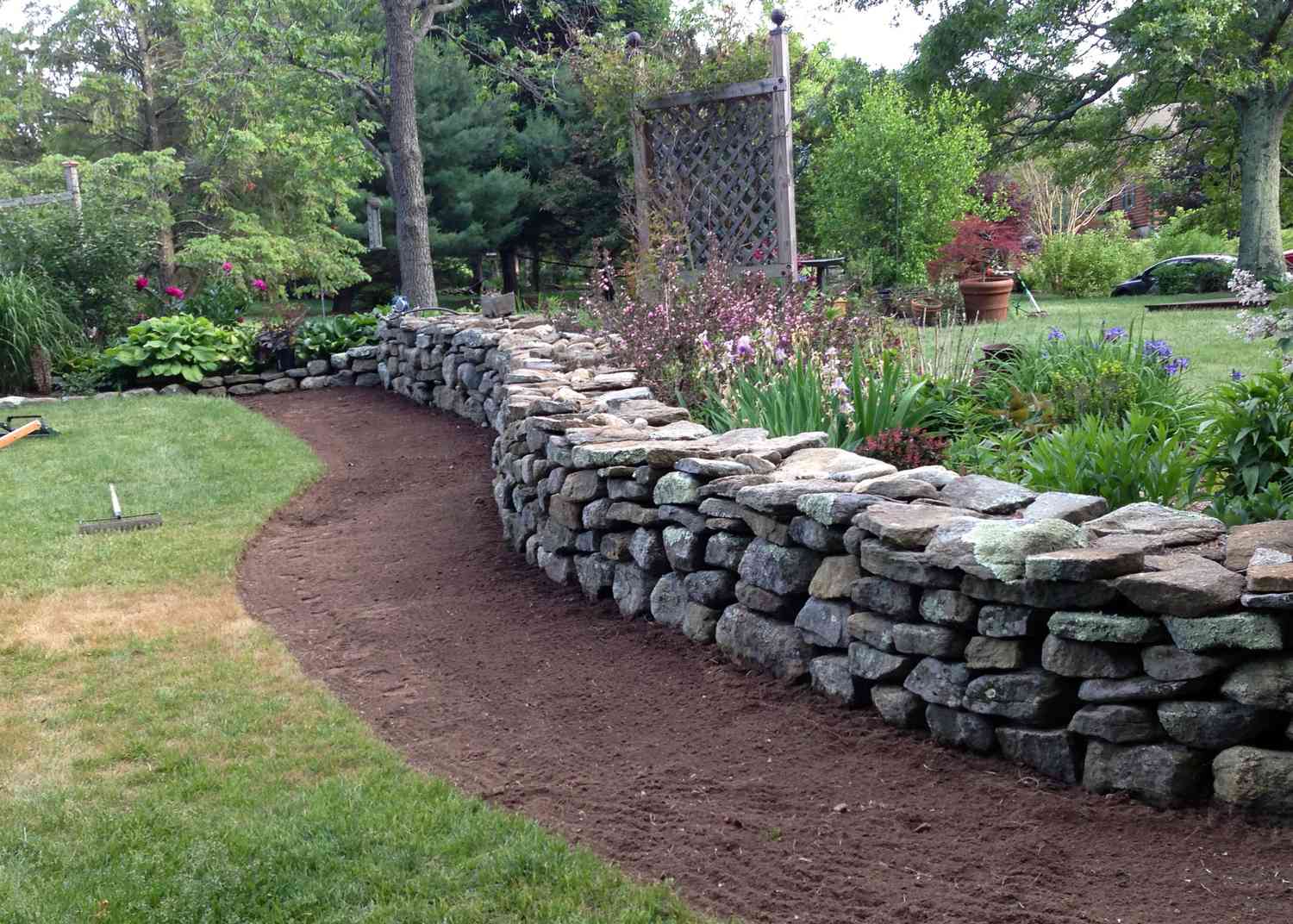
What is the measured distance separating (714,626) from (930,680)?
3.50ft

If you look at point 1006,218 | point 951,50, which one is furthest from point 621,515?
point 1006,218

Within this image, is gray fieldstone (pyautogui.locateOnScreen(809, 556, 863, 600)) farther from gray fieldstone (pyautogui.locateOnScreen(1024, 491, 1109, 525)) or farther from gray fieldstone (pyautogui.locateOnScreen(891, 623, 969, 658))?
gray fieldstone (pyautogui.locateOnScreen(1024, 491, 1109, 525))

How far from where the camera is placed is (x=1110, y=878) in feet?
8.45

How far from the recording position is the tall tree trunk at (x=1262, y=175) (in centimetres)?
1772

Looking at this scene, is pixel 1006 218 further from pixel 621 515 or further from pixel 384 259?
pixel 621 515

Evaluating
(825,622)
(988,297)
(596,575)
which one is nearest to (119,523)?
(596,575)

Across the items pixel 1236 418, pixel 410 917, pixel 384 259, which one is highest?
pixel 384 259

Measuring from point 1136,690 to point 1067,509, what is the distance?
0.71 metres

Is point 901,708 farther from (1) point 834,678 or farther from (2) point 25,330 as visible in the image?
(2) point 25,330

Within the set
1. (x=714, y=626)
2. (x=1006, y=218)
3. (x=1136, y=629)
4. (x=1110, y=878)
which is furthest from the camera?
(x=1006, y=218)

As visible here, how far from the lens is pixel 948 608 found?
3170mm

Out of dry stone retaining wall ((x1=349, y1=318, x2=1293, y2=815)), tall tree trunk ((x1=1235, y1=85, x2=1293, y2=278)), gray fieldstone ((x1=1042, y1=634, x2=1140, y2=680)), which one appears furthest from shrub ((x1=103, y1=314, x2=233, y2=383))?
tall tree trunk ((x1=1235, y1=85, x2=1293, y2=278))

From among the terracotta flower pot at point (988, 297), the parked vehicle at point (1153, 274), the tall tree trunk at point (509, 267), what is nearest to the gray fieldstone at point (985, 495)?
the terracotta flower pot at point (988, 297)

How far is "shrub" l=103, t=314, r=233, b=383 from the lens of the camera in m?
11.7
